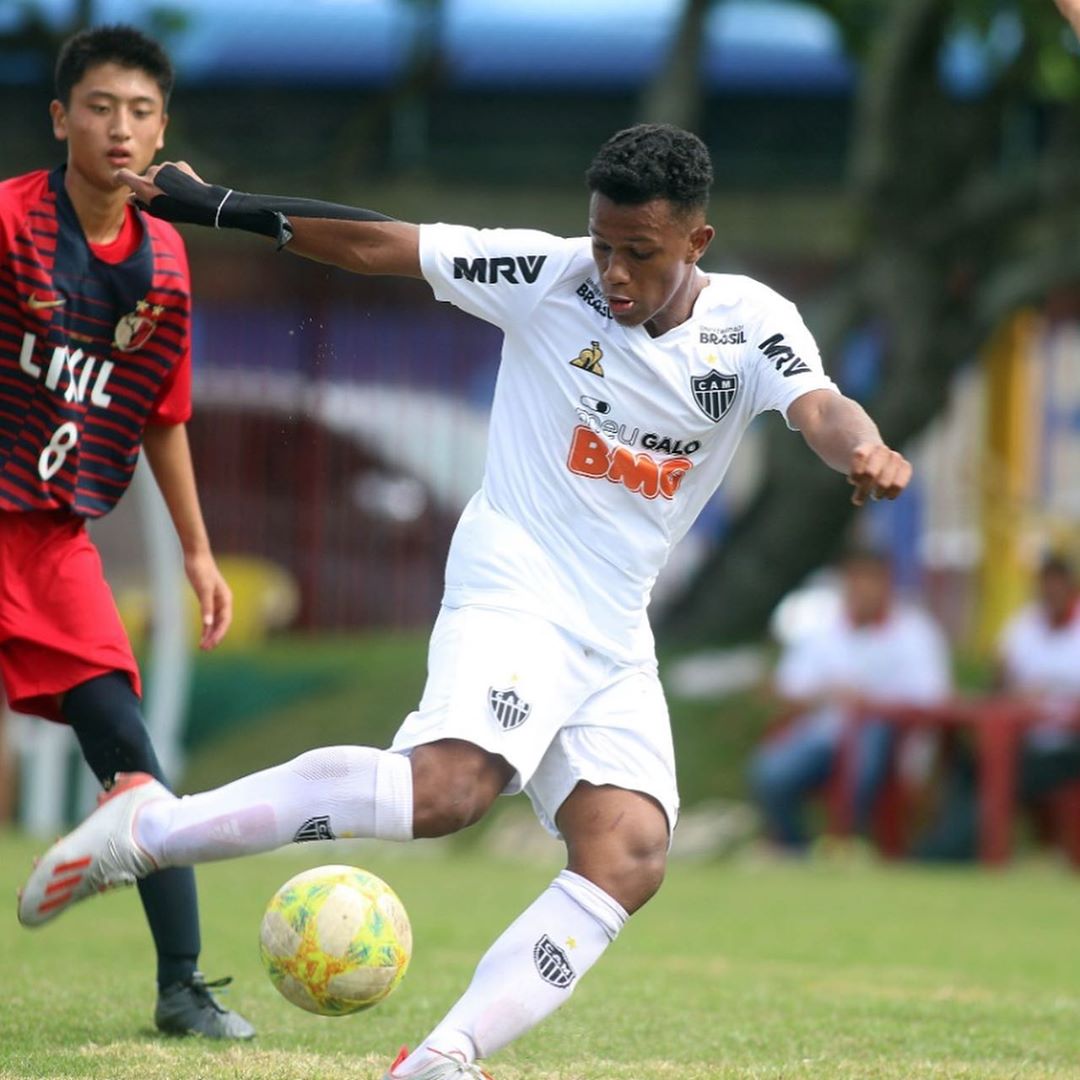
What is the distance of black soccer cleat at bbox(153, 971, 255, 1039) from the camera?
5926 millimetres

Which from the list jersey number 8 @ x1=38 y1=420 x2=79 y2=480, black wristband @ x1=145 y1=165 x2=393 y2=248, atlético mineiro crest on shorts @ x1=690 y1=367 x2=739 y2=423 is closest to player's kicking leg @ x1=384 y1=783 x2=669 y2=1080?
atlético mineiro crest on shorts @ x1=690 y1=367 x2=739 y2=423

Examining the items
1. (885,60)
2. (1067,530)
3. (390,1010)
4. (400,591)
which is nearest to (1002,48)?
(885,60)

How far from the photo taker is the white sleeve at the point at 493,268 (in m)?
5.28

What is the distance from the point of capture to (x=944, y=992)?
751 centimetres

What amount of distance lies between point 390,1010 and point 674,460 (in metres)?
2.26

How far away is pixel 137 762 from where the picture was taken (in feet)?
19.3

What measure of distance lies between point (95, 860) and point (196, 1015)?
93 cm

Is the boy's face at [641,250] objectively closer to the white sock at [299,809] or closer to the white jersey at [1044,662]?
the white sock at [299,809]

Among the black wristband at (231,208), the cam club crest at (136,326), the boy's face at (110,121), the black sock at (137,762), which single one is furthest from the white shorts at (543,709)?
the boy's face at (110,121)

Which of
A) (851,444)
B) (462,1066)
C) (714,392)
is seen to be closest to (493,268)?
(714,392)

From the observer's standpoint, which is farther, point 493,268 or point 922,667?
point 922,667

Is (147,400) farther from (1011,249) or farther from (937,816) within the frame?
(1011,249)

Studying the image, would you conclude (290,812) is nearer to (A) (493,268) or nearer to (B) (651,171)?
(A) (493,268)

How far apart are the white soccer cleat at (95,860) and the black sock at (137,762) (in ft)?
1.72
